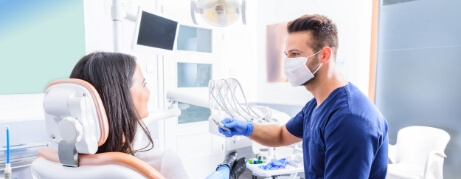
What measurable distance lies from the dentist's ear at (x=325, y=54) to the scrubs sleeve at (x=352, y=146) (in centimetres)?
33

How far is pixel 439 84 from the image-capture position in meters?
2.38

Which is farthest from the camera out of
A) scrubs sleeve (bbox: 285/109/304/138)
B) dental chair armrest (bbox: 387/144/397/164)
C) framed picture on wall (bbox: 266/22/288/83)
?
framed picture on wall (bbox: 266/22/288/83)

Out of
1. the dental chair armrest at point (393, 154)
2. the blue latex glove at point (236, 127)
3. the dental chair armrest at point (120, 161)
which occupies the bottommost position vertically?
the dental chair armrest at point (393, 154)

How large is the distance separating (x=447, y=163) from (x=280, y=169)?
1.44 metres

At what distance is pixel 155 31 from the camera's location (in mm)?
1489

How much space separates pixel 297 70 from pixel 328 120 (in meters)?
0.31

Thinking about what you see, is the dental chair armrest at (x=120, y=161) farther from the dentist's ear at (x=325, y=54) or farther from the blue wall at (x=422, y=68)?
the blue wall at (x=422, y=68)

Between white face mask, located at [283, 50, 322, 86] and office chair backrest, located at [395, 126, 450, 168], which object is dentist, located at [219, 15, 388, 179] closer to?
white face mask, located at [283, 50, 322, 86]

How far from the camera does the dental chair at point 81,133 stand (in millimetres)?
620

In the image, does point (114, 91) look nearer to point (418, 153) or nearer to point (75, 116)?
point (75, 116)

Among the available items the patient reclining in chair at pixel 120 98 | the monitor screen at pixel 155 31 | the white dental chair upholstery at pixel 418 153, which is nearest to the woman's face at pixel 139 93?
the patient reclining in chair at pixel 120 98

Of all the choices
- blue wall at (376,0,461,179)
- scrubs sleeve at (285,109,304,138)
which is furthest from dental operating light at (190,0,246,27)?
blue wall at (376,0,461,179)

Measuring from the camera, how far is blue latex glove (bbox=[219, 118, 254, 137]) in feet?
4.90

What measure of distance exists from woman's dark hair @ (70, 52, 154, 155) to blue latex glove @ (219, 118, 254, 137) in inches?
26.4
